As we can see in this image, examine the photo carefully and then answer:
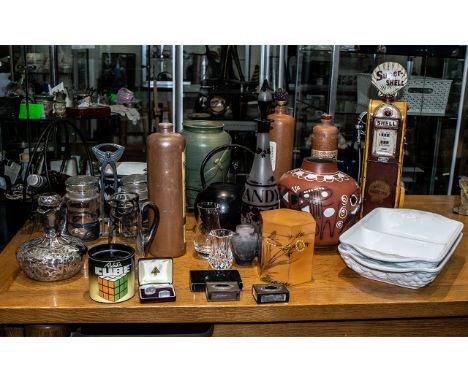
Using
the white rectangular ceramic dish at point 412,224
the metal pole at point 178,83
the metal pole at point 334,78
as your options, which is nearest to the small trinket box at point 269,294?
the white rectangular ceramic dish at point 412,224

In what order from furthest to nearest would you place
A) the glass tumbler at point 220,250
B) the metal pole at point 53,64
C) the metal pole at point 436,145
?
the metal pole at point 53,64 → the metal pole at point 436,145 → the glass tumbler at point 220,250

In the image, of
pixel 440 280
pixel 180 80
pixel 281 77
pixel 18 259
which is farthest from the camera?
pixel 281 77

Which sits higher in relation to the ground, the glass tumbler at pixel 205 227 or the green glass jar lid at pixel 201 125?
the green glass jar lid at pixel 201 125

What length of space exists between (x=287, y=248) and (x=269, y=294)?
137 millimetres

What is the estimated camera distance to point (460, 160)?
11.9 feet

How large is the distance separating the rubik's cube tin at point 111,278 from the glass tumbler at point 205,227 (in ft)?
0.95

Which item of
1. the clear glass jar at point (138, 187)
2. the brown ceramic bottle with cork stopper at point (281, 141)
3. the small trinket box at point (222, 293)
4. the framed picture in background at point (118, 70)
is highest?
the framed picture in background at point (118, 70)

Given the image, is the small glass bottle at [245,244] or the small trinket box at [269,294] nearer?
the small trinket box at [269,294]

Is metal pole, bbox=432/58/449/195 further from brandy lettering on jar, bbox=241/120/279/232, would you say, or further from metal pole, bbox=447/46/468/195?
brandy lettering on jar, bbox=241/120/279/232

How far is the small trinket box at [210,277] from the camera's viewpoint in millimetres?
1349

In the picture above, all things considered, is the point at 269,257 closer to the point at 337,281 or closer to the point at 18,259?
the point at 337,281

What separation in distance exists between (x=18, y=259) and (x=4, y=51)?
8.26ft

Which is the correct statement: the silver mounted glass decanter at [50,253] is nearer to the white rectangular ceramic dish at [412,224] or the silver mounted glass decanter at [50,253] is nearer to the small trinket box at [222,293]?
the small trinket box at [222,293]

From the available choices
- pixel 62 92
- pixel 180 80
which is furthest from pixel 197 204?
pixel 62 92
